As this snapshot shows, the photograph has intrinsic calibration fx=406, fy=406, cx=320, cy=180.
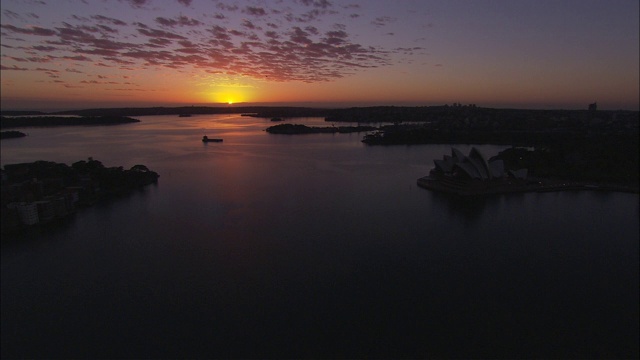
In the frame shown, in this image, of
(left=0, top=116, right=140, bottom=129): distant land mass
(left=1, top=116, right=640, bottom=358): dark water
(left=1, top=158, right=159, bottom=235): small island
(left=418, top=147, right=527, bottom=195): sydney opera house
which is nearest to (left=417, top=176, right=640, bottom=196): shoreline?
(left=418, top=147, right=527, bottom=195): sydney opera house

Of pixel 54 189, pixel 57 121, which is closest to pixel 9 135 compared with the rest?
pixel 57 121

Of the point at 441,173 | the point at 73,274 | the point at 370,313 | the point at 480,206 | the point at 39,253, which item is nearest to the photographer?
the point at 370,313

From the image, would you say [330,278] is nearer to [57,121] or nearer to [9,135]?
[9,135]

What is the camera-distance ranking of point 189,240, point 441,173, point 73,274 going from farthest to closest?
point 441,173, point 189,240, point 73,274

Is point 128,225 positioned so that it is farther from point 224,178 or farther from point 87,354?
point 224,178

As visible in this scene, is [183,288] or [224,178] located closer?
[183,288]

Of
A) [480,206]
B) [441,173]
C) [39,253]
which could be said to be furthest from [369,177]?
[39,253]

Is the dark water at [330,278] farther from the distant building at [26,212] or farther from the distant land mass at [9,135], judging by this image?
the distant land mass at [9,135]
